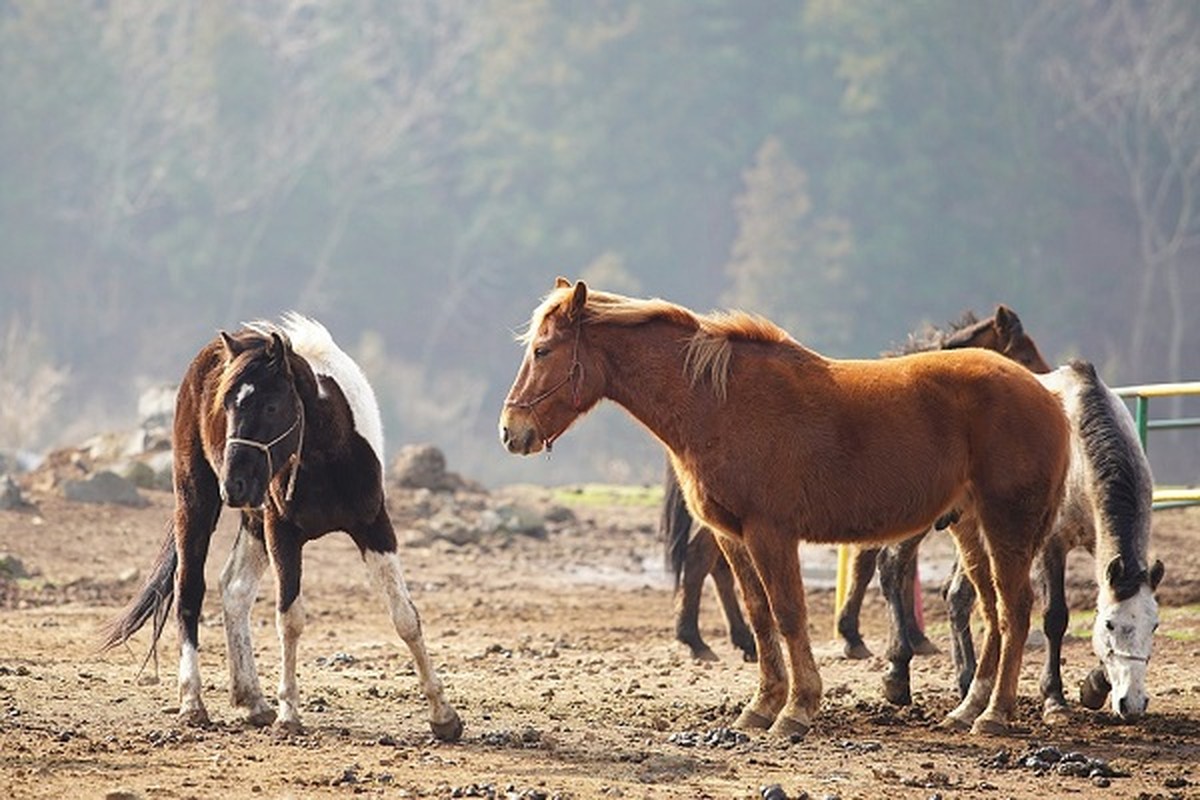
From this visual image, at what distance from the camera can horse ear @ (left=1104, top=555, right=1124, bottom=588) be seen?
27.7 feet

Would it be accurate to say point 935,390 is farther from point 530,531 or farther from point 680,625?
point 530,531

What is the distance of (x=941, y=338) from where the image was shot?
11.1 meters

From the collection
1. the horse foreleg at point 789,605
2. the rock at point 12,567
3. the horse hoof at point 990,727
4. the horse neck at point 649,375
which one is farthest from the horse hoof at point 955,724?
the rock at point 12,567

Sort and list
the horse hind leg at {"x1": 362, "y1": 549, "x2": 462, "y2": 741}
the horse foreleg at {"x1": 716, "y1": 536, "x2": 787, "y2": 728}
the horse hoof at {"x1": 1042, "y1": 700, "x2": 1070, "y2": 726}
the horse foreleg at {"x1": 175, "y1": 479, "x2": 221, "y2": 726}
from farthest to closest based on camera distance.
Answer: the horse foreleg at {"x1": 175, "y1": 479, "x2": 221, "y2": 726}, the horse hoof at {"x1": 1042, "y1": 700, "x2": 1070, "y2": 726}, the horse foreleg at {"x1": 716, "y1": 536, "x2": 787, "y2": 728}, the horse hind leg at {"x1": 362, "y1": 549, "x2": 462, "y2": 741}

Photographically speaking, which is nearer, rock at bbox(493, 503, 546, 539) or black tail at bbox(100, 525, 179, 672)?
black tail at bbox(100, 525, 179, 672)

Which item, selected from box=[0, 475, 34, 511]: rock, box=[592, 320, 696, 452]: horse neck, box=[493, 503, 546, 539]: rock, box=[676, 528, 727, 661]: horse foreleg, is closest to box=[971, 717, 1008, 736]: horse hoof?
box=[592, 320, 696, 452]: horse neck

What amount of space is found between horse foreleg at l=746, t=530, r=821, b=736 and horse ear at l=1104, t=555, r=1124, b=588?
145 cm

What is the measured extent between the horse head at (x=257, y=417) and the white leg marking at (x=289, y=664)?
1.82 feet

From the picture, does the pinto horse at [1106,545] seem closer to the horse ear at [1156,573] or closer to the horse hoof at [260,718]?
the horse ear at [1156,573]

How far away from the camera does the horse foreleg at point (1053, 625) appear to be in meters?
8.77

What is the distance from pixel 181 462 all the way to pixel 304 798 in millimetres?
2825

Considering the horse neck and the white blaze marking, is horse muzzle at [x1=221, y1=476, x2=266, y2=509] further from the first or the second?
the horse neck

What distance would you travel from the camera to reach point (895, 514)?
26.9 feet

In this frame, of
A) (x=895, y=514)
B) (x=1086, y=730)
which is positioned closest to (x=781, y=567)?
(x=895, y=514)
